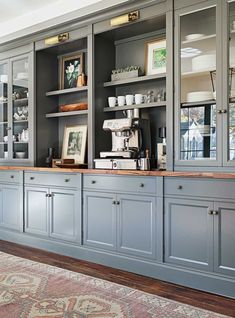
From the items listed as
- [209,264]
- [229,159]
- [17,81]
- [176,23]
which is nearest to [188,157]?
[229,159]

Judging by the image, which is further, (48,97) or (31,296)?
(48,97)

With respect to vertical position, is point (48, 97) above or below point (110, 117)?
above

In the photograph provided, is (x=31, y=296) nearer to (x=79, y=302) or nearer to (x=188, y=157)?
(x=79, y=302)

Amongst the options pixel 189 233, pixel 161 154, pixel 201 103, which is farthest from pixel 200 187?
pixel 161 154

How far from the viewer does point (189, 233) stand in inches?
115

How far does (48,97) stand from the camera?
452 centimetres

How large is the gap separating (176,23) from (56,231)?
2.50 metres

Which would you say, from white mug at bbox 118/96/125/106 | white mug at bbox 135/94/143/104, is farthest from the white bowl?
white mug at bbox 135/94/143/104

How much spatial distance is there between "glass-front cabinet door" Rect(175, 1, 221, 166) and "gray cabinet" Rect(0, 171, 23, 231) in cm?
220

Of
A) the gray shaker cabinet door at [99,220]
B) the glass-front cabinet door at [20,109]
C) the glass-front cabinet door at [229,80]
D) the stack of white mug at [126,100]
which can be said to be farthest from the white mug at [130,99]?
the glass-front cabinet door at [20,109]

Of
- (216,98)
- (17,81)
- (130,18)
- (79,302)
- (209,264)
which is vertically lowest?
(79,302)

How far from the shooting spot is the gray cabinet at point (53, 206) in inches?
148

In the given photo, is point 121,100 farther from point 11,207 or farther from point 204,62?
point 11,207

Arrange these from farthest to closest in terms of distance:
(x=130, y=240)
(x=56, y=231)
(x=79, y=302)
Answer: (x=56, y=231), (x=130, y=240), (x=79, y=302)
